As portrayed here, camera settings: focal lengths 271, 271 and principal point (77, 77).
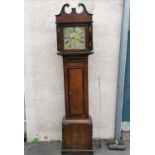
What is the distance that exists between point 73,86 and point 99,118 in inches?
26.5

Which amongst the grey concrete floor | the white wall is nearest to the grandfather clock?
the grey concrete floor

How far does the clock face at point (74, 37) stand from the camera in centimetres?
278

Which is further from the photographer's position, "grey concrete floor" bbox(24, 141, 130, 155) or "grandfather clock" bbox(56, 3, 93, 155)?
"grey concrete floor" bbox(24, 141, 130, 155)

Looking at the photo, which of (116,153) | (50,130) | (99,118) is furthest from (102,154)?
(50,130)

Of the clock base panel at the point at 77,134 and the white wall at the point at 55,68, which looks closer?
the clock base panel at the point at 77,134

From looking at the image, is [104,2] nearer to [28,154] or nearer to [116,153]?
[116,153]

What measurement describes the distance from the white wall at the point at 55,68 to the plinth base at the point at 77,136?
37 centimetres

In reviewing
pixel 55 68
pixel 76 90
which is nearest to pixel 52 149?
pixel 76 90

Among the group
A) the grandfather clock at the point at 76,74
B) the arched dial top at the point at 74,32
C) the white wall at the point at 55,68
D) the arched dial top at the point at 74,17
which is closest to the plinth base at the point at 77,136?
the grandfather clock at the point at 76,74

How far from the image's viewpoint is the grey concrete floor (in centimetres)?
309

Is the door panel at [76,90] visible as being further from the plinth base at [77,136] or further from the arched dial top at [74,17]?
the arched dial top at [74,17]

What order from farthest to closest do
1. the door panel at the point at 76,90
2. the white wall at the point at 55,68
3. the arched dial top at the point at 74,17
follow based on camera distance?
the white wall at the point at 55,68, the door panel at the point at 76,90, the arched dial top at the point at 74,17

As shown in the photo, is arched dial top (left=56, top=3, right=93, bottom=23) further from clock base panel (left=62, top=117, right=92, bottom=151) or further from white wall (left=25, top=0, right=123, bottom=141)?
clock base panel (left=62, top=117, right=92, bottom=151)

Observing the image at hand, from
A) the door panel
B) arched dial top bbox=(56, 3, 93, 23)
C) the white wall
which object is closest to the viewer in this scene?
arched dial top bbox=(56, 3, 93, 23)
